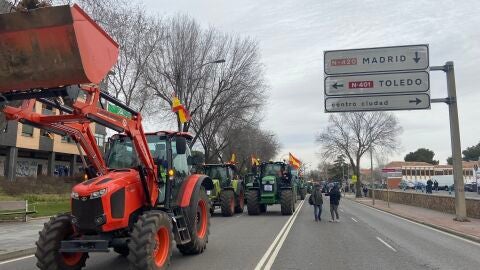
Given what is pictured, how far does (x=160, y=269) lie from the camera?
8.28 meters

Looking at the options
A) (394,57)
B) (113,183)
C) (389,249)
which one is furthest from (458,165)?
(113,183)

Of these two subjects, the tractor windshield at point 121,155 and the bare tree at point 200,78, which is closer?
the tractor windshield at point 121,155

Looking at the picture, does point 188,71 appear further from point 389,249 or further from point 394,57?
point 389,249

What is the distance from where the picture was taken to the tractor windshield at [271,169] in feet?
84.6

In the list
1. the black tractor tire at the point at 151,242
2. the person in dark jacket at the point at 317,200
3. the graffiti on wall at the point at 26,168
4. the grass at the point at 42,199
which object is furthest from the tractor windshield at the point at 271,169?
the graffiti on wall at the point at 26,168

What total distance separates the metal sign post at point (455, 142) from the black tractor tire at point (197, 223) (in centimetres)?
1439

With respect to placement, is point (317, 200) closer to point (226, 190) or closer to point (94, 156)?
point (226, 190)

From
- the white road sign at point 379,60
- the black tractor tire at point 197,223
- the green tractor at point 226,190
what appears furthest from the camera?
the green tractor at point 226,190

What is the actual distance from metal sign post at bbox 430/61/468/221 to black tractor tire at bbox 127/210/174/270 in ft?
55.1

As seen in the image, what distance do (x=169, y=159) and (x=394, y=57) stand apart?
15.0 m

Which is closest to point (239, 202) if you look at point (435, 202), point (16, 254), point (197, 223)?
point (435, 202)

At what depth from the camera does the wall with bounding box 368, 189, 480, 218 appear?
2377cm

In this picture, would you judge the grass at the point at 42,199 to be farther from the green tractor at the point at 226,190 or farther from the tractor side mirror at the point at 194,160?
the tractor side mirror at the point at 194,160

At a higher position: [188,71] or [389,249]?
[188,71]
